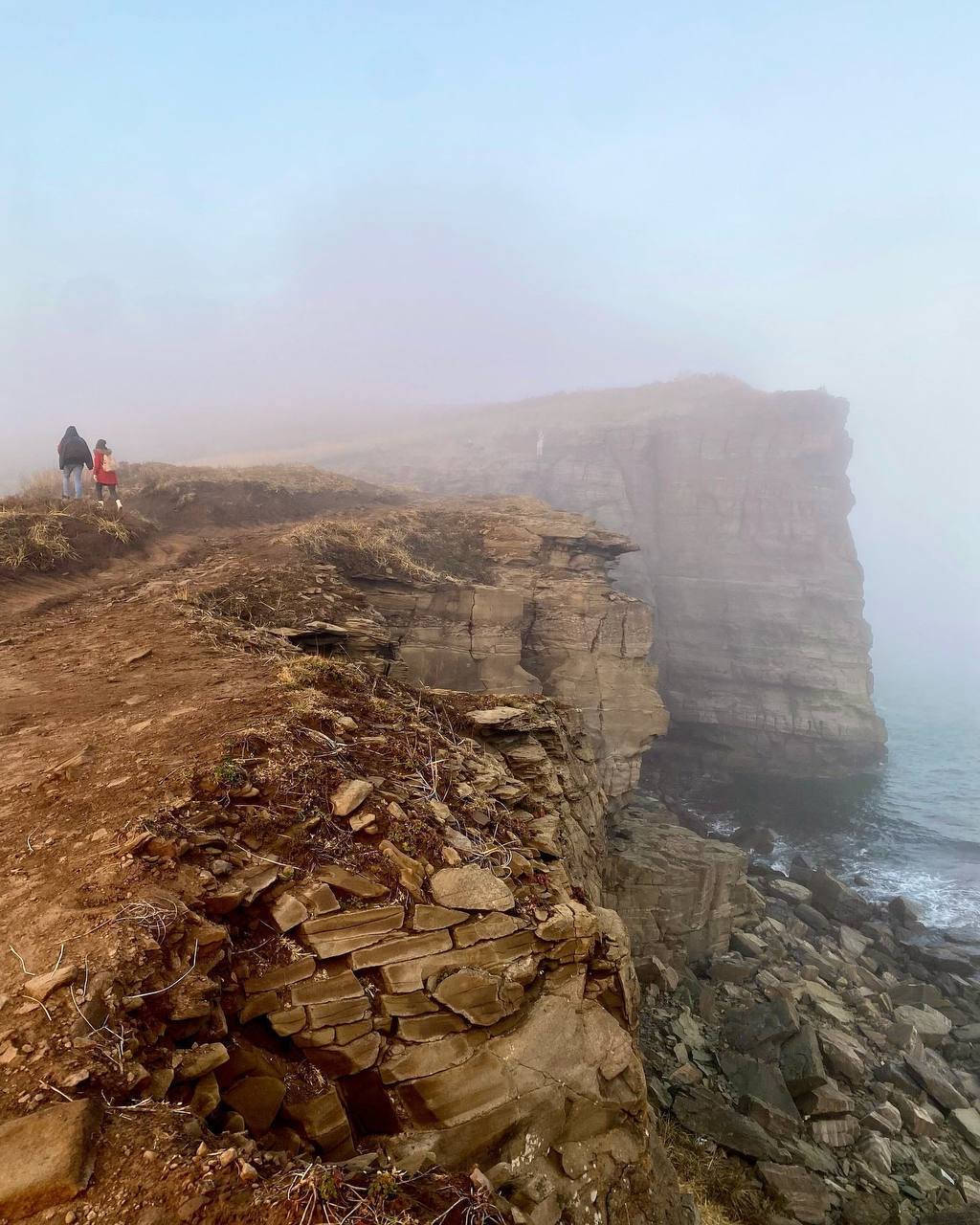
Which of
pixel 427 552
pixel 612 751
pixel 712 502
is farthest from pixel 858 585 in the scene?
pixel 427 552

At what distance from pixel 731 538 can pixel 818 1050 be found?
3567 centimetres

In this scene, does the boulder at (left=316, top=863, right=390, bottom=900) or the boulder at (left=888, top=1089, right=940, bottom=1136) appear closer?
the boulder at (left=316, top=863, right=390, bottom=900)

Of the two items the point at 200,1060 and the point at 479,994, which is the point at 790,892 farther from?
the point at 200,1060

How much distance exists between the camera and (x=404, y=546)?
19703 millimetres

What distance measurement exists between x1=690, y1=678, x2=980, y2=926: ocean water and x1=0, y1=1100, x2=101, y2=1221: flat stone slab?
2628 centimetres

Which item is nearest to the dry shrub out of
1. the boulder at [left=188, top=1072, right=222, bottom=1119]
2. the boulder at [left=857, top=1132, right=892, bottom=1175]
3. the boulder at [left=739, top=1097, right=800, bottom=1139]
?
the boulder at [left=188, top=1072, right=222, bottom=1119]

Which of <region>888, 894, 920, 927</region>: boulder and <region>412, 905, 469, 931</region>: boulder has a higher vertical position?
<region>412, 905, 469, 931</region>: boulder

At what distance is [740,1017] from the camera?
1177 centimetres

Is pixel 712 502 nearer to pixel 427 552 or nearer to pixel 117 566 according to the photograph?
pixel 427 552

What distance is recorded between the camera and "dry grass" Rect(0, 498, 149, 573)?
1180cm

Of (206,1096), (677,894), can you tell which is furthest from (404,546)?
(206,1096)

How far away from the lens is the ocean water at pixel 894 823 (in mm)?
22953

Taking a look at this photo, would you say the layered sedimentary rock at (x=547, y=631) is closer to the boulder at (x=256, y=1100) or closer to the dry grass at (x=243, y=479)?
the dry grass at (x=243, y=479)

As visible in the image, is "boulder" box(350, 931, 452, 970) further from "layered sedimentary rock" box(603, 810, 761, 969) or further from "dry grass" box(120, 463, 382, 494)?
"dry grass" box(120, 463, 382, 494)
